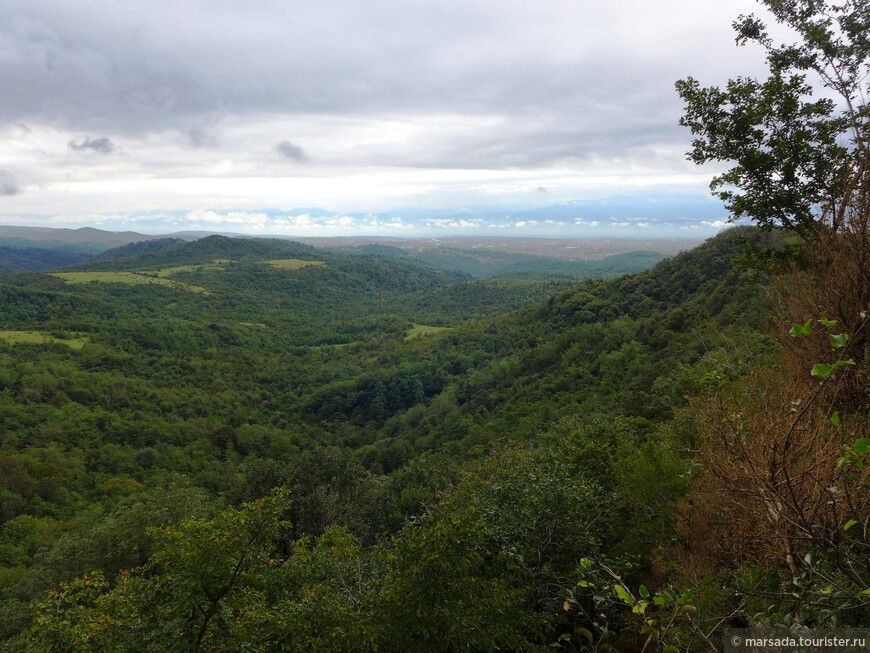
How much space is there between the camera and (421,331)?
11612 cm

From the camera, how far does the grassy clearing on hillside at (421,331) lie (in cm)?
11161

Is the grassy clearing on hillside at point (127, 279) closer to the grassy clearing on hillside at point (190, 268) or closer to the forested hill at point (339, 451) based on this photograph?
the forested hill at point (339, 451)

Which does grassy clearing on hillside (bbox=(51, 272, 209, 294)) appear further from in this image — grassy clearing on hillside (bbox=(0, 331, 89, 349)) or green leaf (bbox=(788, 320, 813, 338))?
green leaf (bbox=(788, 320, 813, 338))

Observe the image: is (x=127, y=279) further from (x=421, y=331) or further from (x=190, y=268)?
(x=421, y=331)

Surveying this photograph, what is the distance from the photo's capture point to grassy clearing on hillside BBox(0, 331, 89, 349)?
8175 centimetres

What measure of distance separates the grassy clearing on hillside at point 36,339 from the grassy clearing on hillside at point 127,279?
61.5 meters

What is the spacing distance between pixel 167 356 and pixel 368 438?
50196 millimetres

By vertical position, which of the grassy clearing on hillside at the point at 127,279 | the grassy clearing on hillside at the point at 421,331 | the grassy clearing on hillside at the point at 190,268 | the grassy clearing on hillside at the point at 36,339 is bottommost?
the grassy clearing on hillside at the point at 421,331

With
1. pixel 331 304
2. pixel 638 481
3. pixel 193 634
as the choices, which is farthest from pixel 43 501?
pixel 331 304

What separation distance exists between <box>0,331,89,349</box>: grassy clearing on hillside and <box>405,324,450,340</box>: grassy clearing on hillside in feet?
217

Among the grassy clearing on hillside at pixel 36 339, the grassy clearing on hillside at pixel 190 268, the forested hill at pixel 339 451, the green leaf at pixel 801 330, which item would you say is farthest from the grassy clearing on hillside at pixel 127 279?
the green leaf at pixel 801 330

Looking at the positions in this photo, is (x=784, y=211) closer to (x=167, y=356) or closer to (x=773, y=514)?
(x=773, y=514)

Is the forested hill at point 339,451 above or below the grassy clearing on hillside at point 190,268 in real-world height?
below

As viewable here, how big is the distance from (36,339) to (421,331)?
252ft
